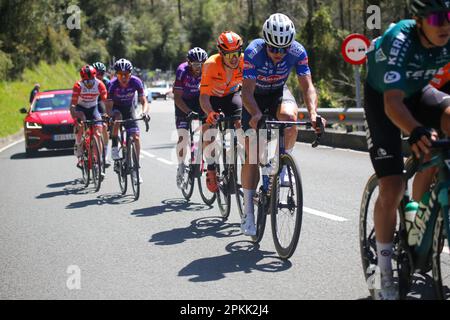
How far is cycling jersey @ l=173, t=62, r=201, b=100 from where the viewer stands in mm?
9339

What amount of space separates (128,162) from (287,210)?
4764 mm

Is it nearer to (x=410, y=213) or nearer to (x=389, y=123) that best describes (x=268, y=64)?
(x=389, y=123)

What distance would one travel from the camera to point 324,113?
53.7ft

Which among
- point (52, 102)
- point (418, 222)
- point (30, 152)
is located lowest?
point (30, 152)

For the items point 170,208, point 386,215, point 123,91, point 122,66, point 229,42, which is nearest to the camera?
point 386,215

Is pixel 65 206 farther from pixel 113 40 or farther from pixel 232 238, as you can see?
pixel 113 40

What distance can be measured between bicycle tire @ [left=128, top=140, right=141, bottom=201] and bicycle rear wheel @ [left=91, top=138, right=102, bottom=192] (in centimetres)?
115

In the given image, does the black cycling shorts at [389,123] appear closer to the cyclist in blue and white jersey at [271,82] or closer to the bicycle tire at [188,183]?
the cyclist in blue and white jersey at [271,82]

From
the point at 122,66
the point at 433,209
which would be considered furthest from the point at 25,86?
the point at 433,209

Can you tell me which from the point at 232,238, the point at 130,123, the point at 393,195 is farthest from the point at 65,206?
the point at 393,195

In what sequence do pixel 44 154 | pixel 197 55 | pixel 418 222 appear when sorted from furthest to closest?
pixel 44 154
pixel 197 55
pixel 418 222

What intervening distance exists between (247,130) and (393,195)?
102 inches

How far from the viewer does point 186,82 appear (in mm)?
9406

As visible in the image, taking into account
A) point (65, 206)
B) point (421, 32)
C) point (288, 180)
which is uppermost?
point (421, 32)
